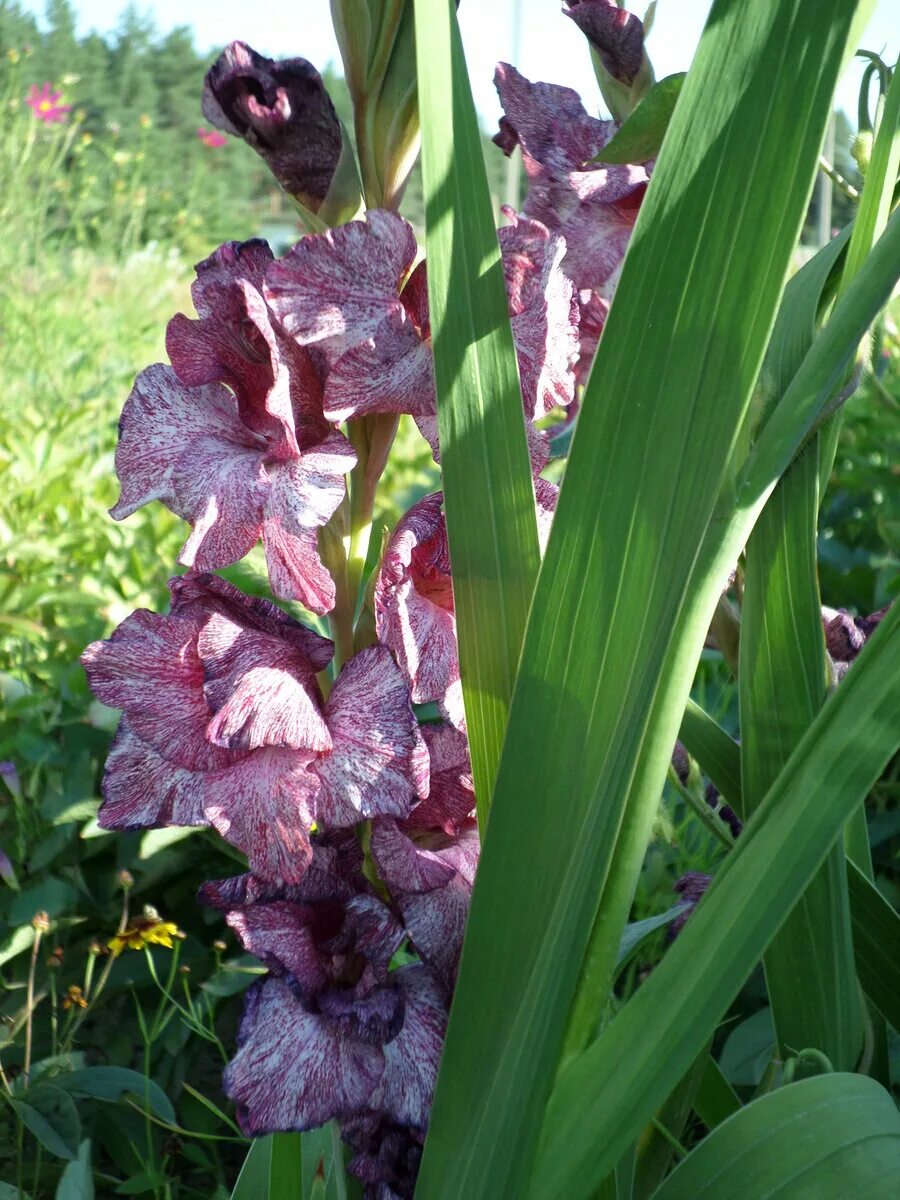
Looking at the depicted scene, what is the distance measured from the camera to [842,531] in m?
2.04

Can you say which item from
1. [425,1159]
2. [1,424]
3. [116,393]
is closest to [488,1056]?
[425,1159]

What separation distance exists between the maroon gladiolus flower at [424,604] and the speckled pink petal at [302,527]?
1.2 inches

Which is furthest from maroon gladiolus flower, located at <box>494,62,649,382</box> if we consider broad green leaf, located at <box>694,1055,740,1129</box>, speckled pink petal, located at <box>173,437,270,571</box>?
broad green leaf, located at <box>694,1055,740,1129</box>

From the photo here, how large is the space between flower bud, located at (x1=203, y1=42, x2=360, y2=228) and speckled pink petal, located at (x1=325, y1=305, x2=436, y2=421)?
0.09 meters

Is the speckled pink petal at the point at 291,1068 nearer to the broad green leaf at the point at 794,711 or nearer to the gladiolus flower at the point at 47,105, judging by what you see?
the broad green leaf at the point at 794,711

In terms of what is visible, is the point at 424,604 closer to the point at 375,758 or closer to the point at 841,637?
the point at 375,758

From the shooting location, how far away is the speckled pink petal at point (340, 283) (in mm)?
482

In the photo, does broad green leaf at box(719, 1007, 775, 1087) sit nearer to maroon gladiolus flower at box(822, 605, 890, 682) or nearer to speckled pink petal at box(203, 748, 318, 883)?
maroon gladiolus flower at box(822, 605, 890, 682)

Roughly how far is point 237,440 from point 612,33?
299 mm

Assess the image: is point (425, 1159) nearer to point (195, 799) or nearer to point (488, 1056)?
point (488, 1056)

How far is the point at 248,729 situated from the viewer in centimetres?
49

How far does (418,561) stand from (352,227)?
0.50ft

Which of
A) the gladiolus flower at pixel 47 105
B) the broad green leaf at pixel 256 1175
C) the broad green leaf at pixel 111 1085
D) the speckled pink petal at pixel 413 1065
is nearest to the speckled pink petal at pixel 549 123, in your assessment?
the speckled pink petal at pixel 413 1065

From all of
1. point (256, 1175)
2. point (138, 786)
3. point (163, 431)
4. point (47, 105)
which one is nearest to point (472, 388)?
point (163, 431)
